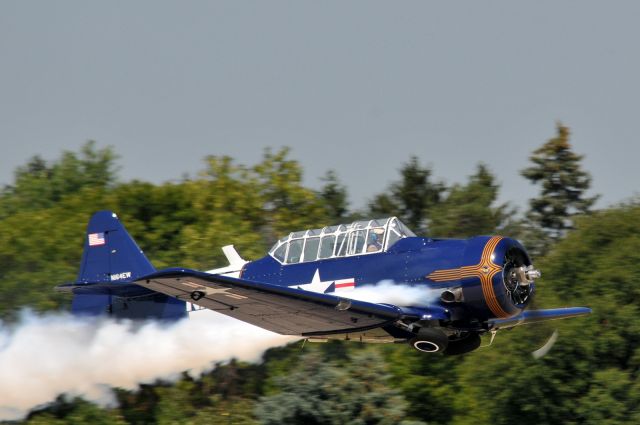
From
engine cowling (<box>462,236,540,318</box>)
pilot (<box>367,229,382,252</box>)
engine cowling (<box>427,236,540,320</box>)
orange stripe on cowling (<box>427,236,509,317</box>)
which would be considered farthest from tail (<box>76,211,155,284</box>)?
engine cowling (<box>462,236,540,318</box>)

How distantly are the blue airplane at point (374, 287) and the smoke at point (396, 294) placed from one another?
0.15 feet

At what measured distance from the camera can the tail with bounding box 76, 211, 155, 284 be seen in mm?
18625

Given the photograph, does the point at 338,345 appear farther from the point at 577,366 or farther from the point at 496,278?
the point at 496,278

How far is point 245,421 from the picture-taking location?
80.8 feet

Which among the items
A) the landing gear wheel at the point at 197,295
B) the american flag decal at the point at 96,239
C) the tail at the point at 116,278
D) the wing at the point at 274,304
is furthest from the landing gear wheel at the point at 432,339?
the american flag decal at the point at 96,239

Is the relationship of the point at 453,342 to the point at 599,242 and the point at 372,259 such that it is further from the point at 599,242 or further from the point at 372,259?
the point at 599,242

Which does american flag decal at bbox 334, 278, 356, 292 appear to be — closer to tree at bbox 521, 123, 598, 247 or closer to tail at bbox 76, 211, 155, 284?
tail at bbox 76, 211, 155, 284

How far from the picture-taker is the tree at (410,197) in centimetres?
4234

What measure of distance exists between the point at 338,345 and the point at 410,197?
1828 cm

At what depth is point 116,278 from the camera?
18.6 m

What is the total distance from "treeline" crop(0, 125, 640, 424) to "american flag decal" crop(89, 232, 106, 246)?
19.4ft

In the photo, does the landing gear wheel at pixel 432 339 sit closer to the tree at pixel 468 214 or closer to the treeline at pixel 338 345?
the treeline at pixel 338 345

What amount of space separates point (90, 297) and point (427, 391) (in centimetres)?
1032

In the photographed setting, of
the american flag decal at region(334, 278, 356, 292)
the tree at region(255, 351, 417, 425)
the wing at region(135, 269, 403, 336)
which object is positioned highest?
the american flag decal at region(334, 278, 356, 292)
